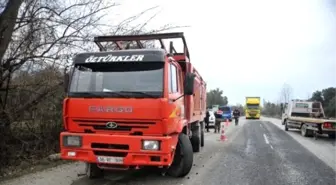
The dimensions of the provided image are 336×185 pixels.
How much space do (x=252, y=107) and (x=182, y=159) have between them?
46549 mm

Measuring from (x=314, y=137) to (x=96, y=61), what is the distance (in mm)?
16430

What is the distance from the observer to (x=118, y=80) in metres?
7.02

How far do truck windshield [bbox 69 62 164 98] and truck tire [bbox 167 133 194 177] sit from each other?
1816mm

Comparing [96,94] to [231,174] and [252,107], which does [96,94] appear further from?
[252,107]

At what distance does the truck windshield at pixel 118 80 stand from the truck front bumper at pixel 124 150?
2.61ft

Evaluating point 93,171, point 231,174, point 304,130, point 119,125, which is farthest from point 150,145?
point 304,130

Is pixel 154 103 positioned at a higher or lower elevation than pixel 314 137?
higher

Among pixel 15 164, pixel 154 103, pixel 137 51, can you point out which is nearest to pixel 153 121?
pixel 154 103

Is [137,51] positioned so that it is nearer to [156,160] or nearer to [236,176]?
[156,160]

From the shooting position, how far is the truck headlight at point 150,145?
6578 mm

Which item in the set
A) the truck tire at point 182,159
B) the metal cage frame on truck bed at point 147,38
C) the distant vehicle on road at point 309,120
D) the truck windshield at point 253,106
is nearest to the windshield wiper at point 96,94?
the truck tire at point 182,159

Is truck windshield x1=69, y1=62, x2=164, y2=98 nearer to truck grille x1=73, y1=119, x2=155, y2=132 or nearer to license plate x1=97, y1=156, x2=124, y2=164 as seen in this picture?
truck grille x1=73, y1=119, x2=155, y2=132

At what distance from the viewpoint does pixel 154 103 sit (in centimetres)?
663

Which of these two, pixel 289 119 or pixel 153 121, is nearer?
pixel 153 121
